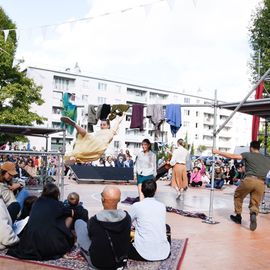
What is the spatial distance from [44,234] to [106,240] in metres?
0.91

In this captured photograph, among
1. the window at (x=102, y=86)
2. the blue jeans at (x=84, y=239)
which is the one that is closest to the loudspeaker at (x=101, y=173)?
the blue jeans at (x=84, y=239)

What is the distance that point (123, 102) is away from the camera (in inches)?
2680

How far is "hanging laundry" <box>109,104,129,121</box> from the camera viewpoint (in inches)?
464

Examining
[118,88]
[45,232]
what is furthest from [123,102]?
[45,232]

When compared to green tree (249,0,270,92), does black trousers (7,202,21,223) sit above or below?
below

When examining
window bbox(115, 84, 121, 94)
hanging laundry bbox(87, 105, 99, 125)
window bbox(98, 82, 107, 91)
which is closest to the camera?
hanging laundry bbox(87, 105, 99, 125)

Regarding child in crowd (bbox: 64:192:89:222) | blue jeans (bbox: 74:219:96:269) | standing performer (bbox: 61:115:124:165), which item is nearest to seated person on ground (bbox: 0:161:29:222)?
child in crowd (bbox: 64:192:89:222)

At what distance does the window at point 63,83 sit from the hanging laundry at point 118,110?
4879 centimetres

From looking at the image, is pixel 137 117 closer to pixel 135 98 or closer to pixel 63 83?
pixel 63 83

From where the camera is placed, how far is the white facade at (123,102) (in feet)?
189

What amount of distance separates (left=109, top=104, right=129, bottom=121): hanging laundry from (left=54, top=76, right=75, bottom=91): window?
48.8 meters

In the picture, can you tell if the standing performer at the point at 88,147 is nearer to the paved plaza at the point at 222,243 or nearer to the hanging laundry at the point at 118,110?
the paved plaza at the point at 222,243

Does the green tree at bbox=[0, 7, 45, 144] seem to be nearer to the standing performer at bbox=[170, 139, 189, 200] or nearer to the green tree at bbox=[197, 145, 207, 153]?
the standing performer at bbox=[170, 139, 189, 200]

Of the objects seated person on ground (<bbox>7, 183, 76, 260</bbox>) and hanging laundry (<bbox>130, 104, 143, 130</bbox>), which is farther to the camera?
hanging laundry (<bbox>130, 104, 143, 130</bbox>)
